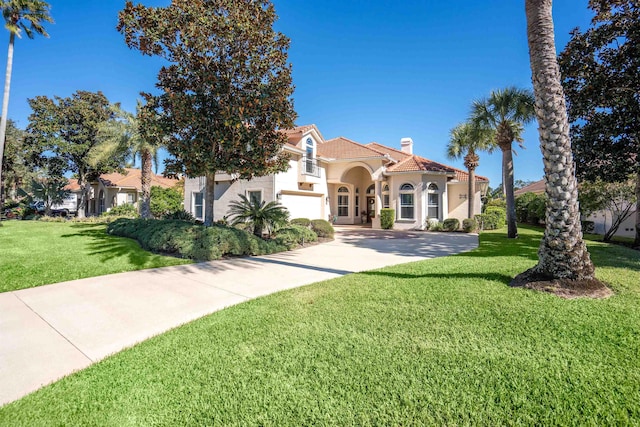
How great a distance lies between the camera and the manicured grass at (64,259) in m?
7.36

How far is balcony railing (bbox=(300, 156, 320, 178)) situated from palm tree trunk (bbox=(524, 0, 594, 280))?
1624 centimetres

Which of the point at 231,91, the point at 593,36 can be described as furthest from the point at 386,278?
the point at 593,36

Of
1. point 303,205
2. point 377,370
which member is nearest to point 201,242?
point 377,370

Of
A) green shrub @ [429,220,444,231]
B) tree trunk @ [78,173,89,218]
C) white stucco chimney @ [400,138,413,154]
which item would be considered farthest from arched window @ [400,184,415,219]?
tree trunk @ [78,173,89,218]

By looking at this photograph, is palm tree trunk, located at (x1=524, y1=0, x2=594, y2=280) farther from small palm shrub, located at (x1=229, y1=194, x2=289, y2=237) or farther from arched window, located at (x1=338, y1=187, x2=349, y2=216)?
arched window, located at (x1=338, y1=187, x2=349, y2=216)

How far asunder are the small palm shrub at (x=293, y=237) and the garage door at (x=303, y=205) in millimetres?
4335

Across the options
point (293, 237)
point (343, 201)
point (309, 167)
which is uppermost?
point (309, 167)

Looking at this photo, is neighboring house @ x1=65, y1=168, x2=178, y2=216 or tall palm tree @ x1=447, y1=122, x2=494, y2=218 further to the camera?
neighboring house @ x1=65, y1=168, x2=178, y2=216

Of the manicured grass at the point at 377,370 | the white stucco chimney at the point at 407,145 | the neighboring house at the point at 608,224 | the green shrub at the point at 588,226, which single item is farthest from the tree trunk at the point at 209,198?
the green shrub at the point at 588,226

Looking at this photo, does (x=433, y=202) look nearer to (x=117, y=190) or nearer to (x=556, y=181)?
(x=556, y=181)

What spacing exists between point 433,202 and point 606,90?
12976 millimetres

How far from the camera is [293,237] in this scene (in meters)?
13.5

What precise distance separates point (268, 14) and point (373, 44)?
20.4 ft

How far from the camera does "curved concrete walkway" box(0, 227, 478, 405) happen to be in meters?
3.74
